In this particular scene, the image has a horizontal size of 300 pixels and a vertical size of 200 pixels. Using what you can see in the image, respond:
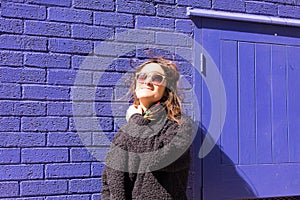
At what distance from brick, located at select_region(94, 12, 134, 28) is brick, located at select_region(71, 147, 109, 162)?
0.85 metres

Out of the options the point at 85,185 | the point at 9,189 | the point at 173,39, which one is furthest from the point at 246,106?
the point at 9,189

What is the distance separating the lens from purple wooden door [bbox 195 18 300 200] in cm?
295

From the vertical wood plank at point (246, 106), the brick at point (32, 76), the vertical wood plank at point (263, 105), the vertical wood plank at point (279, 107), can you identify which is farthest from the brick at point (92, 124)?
the vertical wood plank at point (279, 107)

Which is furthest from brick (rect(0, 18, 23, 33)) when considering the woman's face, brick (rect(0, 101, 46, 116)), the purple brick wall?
the woman's face

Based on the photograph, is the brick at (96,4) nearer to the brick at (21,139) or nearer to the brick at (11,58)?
the brick at (11,58)

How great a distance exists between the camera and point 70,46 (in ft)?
8.80

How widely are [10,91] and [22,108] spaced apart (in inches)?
5.1

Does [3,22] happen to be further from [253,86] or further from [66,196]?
[253,86]

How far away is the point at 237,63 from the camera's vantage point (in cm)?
302

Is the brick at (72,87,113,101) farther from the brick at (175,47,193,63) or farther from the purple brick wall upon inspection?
the brick at (175,47,193,63)

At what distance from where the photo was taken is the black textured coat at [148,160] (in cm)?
210

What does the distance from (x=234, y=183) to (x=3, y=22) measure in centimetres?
193

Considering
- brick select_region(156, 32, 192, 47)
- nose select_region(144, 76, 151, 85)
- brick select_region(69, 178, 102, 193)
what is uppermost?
brick select_region(156, 32, 192, 47)

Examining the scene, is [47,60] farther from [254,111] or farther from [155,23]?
[254,111]
